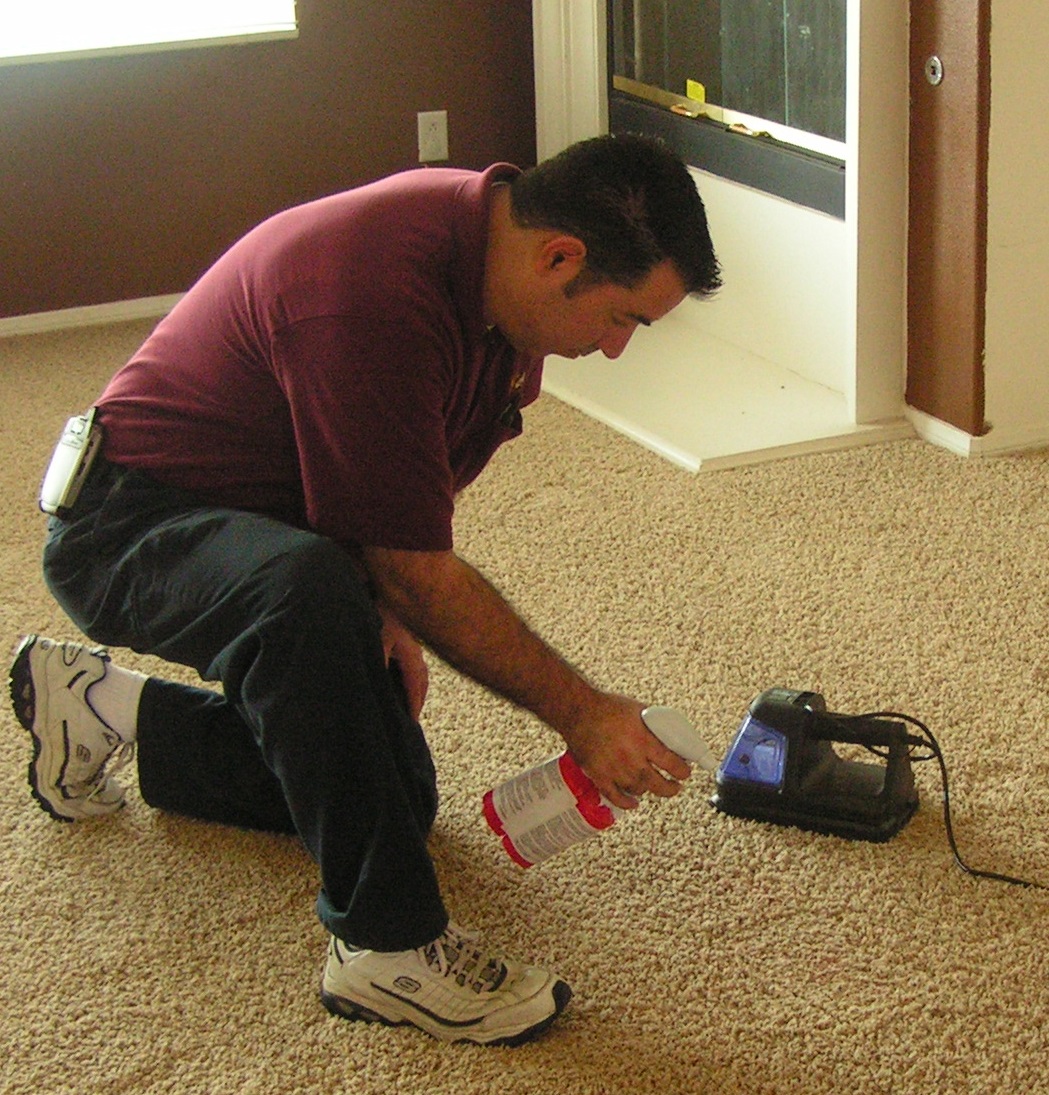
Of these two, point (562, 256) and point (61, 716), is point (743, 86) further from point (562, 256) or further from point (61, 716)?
point (61, 716)

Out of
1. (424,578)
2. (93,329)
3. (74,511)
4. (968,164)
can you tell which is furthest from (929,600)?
(93,329)

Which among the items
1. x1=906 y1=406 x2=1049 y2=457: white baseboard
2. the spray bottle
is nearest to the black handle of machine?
the spray bottle

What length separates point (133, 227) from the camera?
3.48 metres

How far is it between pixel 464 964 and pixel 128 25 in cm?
254

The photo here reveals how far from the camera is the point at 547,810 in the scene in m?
1.43

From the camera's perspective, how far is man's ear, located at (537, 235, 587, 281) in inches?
53.4

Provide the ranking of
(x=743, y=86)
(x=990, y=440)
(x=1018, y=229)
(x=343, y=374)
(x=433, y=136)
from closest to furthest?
1. (x=343, y=374)
2. (x=1018, y=229)
3. (x=990, y=440)
4. (x=743, y=86)
5. (x=433, y=136)

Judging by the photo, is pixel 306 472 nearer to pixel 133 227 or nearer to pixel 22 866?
pixel 22 866

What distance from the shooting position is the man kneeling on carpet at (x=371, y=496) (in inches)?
51.9

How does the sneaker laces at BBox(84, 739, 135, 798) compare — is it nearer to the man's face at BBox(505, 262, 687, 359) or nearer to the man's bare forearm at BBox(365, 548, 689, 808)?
the man's bare forearm at BBox(365, 548, 689, 808)

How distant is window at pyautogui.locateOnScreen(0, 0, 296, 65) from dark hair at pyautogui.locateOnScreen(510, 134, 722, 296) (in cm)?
223

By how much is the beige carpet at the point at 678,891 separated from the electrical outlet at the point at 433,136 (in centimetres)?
159

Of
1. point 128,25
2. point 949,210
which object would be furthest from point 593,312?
point 128,25

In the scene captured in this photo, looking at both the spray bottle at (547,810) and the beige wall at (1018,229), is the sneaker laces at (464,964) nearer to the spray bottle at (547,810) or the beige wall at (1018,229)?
the spray bottle at (547,810)
